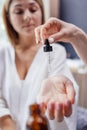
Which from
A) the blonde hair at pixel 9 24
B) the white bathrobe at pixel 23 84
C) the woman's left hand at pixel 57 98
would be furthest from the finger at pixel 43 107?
the blonde hair at pixel 9 24

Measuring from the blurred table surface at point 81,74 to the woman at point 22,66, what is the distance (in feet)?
1.26

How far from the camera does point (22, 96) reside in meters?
0.63

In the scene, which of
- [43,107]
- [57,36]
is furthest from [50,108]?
[57,36]

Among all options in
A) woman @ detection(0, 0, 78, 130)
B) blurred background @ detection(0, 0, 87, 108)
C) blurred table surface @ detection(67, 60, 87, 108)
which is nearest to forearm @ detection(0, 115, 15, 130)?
woman @ detection(0, 0, 78, 130)

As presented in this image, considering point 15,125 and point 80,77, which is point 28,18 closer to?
point 15,125

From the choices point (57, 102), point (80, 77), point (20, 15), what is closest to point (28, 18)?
point (20, 15)

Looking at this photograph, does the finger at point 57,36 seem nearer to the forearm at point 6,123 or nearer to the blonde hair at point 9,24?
the blonde hair at point 9,24

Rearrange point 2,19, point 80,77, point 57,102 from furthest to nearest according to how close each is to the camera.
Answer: point 80,77 → point 2,19 → point 57,102

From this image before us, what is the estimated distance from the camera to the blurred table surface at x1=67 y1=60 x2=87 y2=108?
1.05 m

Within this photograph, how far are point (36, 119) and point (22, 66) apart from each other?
188 millimetres

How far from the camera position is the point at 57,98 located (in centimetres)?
46

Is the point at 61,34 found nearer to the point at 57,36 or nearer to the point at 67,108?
the point at 57,36

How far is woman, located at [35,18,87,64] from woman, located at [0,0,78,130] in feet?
0.29

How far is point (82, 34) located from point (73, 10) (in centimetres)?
42
